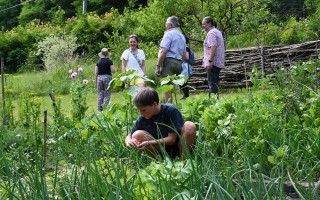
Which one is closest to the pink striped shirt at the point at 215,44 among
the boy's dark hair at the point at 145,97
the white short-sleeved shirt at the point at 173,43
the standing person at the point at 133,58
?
the white short-sleeved shirt at the point at 173,43

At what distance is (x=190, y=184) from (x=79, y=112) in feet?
15.8

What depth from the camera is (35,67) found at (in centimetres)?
3195

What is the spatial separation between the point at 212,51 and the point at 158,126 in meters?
4.32

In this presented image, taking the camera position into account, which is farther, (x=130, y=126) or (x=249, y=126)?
(x=130, y=126)

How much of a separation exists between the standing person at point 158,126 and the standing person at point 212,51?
4.11 m

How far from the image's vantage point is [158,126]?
4.71 meters

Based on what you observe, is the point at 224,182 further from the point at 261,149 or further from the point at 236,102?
the point at 236,102

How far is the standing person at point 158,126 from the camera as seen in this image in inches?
179

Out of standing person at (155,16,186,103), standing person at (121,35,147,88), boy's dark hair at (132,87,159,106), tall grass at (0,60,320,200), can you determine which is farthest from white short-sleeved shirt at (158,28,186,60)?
boy's dark hair at (132,87,159,106)

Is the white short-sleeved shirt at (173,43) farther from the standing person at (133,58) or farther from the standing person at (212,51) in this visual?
the standing person at (133,58)

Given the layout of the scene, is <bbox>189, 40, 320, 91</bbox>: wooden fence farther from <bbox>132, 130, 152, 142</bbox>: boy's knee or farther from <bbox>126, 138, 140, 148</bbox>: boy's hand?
<bbox>126, 138, 140, 148</bbox>: boy's hand

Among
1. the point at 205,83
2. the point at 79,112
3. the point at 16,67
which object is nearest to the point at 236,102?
the point at 79,112

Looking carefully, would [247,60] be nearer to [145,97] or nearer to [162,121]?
[162,121]

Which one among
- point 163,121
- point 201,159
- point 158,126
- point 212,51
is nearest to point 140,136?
point 158,126
